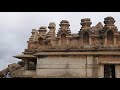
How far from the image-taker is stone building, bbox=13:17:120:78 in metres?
18.9

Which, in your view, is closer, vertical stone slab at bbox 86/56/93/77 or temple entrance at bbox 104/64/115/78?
vertical stone slab at bbox 86/56/93/77

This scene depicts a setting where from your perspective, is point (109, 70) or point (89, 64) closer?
point (89, 64)

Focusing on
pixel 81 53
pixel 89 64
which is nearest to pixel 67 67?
pixel 81 53

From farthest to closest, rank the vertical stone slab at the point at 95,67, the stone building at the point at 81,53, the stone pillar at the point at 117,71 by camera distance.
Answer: the stone building at the point at 81,53
the vertical stone slab at the point at 95,67
the stone pillar at the point at 117,71

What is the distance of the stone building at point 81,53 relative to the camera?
18.9m

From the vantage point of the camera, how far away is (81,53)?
19.0 metres

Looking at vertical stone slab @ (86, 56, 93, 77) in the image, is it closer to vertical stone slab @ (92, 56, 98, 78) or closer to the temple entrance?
vertical stone slab @ (92, 56, 98, 78)

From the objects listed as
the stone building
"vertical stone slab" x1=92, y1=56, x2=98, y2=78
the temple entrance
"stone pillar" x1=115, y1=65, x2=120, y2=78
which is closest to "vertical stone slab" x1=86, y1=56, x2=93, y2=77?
the stone building

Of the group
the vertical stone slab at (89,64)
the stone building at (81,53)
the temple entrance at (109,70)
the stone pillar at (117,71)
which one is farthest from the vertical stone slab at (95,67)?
the stone pillar at (117,71)

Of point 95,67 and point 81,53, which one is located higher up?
point 81,53

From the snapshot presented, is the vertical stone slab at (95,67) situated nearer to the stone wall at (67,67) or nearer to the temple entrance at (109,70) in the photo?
the stone wall at (67,67)

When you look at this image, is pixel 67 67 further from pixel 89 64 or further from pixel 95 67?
pixel 95 67
